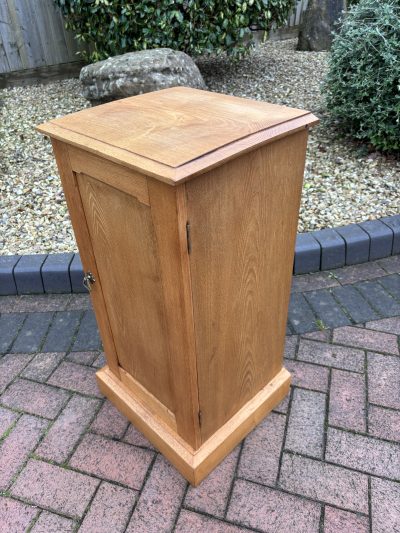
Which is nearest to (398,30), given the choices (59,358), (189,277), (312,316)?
(312,316)

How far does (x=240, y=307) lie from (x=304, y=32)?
5931 millimetres

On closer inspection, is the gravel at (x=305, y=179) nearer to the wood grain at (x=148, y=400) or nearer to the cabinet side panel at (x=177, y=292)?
the wood grain at (x=148, y=400)

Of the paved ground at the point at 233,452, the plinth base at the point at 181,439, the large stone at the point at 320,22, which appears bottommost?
the paved ground at the point at 233,452

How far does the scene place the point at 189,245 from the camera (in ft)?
3.91

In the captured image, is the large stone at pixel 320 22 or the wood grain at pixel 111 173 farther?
the large stone at pixel 320 22

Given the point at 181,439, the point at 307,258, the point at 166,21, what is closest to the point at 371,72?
the point at 307,258

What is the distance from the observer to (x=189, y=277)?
1.25 metres

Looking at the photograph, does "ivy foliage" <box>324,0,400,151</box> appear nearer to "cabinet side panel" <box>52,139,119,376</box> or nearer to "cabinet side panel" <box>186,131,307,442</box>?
"cabinet side panel" <box>186,131,307,442</box>

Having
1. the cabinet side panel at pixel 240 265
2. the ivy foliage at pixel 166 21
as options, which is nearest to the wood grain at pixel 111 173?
the cabinet side panel at pixel 240 265

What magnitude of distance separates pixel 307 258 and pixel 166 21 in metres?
2.94

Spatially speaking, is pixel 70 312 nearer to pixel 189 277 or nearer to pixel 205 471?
pixel 205 471

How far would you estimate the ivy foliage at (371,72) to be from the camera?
124 inches

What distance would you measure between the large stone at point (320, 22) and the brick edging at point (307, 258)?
4.26m

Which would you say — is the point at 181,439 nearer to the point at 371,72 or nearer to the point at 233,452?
the point at 233,452
